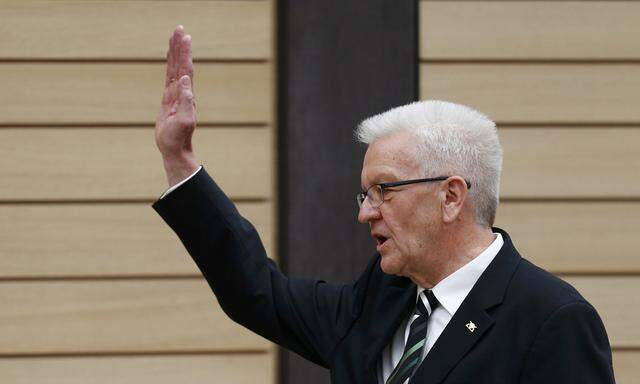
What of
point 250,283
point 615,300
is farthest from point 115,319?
point 615,300

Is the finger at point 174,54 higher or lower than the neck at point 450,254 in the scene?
higher

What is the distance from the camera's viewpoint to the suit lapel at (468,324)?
2.18 meters

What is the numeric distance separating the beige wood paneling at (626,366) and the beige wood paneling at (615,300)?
37 millimetres

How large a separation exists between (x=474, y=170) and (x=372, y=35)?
1.94 metres

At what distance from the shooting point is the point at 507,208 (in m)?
4.23

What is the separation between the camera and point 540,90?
4270mm

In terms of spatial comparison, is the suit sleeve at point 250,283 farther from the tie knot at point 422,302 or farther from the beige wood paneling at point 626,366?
the beige wood paneling at point 626,366

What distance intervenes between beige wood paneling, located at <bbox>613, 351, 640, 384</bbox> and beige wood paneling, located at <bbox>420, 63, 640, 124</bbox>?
0.97m

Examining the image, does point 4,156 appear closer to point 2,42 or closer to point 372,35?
point 2,42

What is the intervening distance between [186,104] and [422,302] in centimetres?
71

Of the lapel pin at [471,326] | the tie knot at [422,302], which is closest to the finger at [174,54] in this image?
the tie knot at [422,302]

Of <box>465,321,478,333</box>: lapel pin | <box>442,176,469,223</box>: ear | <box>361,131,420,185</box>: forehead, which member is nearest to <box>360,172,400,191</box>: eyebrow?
<box>361,131,420,185</box>: forehead

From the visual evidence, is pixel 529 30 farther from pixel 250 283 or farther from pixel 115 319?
pixel 250 283

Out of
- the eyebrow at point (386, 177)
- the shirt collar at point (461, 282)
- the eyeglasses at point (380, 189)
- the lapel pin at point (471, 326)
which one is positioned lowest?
the lapel pin at point (471, 326)
